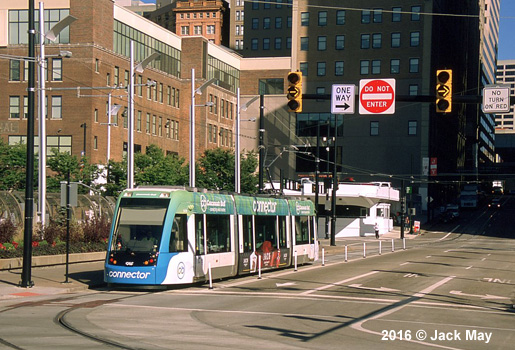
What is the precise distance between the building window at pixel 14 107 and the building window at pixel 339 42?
165 ft

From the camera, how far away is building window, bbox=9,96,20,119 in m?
70.4

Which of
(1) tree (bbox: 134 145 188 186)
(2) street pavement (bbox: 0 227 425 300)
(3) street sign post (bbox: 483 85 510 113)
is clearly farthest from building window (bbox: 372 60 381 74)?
(3) street sign post (bbox: 483 85 510 113)

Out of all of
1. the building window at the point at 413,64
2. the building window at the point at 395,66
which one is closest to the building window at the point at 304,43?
the building window at the point at 395,66

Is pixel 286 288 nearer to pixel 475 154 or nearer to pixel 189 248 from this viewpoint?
pixel 189 248

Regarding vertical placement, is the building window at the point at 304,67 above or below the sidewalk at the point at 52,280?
above

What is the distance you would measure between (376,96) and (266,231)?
8356mm

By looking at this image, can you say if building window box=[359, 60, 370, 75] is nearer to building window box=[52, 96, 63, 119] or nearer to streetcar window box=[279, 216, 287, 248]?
building window box=[52, 96, 63, 119]

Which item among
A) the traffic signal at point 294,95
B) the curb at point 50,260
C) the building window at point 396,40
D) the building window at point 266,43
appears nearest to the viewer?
the traffic signal at point 294,95

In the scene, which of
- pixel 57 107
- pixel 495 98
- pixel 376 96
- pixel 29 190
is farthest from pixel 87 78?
pixel 495 98

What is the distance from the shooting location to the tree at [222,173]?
204 ft

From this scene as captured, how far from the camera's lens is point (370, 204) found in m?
78.4

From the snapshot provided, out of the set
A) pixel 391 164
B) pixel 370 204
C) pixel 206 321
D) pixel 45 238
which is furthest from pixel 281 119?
pixel 206 321

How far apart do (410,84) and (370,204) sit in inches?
1170

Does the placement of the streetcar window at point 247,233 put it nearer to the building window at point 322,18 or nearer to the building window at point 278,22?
the building window at point 322,18
